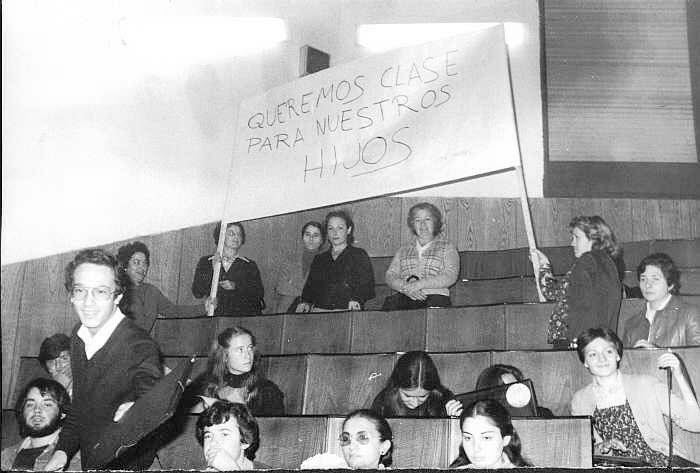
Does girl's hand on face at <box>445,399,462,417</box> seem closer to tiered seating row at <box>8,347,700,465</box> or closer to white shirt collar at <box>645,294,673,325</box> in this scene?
tiered seating row at <box>8,347,700,465</box>

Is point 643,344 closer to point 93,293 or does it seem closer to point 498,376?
point 498,376

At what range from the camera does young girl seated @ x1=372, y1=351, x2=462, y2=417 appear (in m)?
2.07

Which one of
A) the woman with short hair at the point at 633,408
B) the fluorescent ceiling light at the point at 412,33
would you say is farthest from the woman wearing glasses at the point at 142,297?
the woman with short hair at the point at 633,408

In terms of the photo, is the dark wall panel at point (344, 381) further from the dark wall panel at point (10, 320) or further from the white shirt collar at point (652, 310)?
the dark wall panel at point (10, 320)

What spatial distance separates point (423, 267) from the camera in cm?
225

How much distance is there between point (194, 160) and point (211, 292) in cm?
34

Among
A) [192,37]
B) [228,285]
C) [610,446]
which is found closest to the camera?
[610,446]

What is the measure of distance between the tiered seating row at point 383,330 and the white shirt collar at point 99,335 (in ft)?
0.32

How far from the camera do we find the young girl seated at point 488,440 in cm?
197

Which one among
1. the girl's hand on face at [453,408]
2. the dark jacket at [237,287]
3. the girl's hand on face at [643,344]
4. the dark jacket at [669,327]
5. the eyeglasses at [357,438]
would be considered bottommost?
the eyeglasses at [357,438]

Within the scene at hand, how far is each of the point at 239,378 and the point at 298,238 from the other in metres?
0.39

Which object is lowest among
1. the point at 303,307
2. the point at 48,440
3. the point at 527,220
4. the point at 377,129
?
the point at 48,440

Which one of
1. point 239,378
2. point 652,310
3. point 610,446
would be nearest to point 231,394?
point 239,378

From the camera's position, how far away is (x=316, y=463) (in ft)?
6.67
